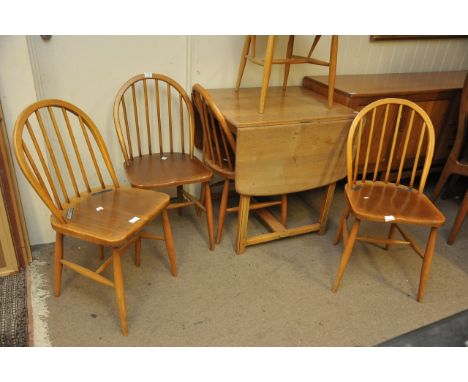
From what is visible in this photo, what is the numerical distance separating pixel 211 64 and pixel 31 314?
5.14 feet

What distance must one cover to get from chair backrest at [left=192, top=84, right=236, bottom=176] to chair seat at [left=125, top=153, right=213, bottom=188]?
0.07m

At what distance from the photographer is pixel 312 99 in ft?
6.97

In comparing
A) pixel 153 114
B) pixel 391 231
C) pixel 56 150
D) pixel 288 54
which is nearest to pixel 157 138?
pixel 153 114

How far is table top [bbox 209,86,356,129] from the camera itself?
173 cm

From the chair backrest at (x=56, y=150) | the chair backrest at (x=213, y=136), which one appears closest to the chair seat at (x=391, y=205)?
the chair backrest at (x=213, y=136)

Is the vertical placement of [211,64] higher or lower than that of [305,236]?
higher

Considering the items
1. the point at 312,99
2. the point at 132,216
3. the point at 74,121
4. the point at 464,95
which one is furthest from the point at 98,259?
the point at 464,95

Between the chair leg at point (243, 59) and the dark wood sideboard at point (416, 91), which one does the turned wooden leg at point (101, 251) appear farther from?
the dark wood sideboard at point (416, 91)

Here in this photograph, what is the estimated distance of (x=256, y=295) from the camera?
1.74 m

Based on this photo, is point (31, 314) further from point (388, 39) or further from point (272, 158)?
point (388, 39)

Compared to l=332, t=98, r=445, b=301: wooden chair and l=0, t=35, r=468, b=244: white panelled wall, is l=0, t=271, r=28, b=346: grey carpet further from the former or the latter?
l=332, t=98, r=445, b=301: wooden chair

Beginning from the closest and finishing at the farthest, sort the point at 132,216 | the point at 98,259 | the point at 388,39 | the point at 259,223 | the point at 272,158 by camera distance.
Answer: the point at 132,216, the point at 272,158, the point at 98,259, the point at 259,223, the point at 388,39

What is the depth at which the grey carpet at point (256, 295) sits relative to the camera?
1.53 meters

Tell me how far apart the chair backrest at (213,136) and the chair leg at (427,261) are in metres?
0.95
